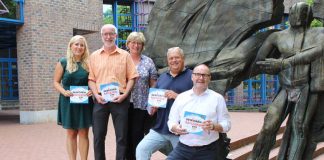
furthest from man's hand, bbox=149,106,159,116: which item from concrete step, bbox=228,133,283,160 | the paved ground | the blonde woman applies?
concrete step, bbox=228,133,283,160

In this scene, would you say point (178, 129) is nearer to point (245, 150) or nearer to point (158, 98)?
point (158, 98)

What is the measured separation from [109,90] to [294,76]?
1.99 metres

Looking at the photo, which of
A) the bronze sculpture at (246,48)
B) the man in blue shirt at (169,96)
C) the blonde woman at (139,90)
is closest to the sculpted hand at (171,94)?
the man in blue shirt at (169,96)

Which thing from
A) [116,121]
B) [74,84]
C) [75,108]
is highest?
[74,84]

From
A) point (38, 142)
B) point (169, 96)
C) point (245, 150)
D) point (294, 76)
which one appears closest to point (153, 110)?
point (169, 96)

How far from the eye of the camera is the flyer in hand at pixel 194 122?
3.54 metres

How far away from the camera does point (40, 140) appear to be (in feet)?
31.3

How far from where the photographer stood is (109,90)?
4.62 meters

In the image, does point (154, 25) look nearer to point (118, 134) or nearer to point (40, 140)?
point (118, 134)

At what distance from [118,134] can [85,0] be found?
10.5 metres

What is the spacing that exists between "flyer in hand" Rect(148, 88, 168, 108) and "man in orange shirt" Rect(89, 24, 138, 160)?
39 cm

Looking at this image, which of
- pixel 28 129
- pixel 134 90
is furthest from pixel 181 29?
pixel 28 129

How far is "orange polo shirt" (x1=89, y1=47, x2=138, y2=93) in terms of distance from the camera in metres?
4.75

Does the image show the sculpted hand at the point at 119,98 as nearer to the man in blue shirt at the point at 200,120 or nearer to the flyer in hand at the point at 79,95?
the flyer in hand at the point at 79,95
